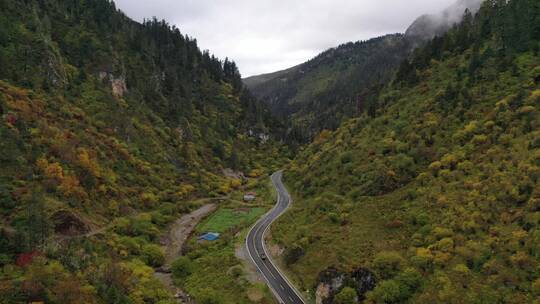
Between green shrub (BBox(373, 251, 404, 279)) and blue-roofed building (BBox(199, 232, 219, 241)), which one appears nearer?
green shrub (BBox(373, 251, 404, 279))

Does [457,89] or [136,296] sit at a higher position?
[457,89]

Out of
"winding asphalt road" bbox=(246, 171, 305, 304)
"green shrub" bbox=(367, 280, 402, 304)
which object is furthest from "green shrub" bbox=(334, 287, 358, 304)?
"winding asphalt road" bbox=(246, 171, 305, 304)

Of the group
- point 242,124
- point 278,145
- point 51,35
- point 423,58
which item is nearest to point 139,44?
point 51,35

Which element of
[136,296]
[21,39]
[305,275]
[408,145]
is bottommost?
[305,275]

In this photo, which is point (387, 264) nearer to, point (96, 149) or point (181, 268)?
point (181, 268)

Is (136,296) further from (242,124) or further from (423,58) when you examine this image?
(242,124)

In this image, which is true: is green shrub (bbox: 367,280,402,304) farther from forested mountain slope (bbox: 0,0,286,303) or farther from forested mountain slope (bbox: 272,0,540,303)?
forested mountain slope (bbox: 0,0,286,303)
